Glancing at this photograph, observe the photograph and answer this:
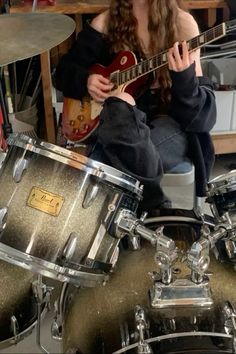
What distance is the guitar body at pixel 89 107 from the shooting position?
1.43 m

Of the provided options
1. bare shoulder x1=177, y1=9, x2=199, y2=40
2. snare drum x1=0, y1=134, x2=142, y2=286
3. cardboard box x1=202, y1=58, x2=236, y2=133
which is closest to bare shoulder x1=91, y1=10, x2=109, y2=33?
bare shoulder x1=177, y1=9, x2=199, y2=40

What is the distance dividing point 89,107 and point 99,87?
3.1 inches

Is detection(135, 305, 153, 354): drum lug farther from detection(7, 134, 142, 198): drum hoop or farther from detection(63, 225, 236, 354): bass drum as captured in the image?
detection(7, 134, 142, 198): drum hoop

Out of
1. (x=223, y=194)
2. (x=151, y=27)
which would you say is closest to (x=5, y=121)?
(x=151, y=27)

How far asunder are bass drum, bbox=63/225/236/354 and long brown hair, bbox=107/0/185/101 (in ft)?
1.95

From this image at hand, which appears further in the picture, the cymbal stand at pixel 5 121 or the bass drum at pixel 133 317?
the cymbal stand at pixel 5 121

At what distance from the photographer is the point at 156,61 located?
52.7 inches

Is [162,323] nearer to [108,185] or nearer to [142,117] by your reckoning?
[108,185]

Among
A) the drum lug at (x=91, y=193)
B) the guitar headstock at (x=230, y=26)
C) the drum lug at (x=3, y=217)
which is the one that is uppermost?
the guitar headstock at (x=230, y=26)

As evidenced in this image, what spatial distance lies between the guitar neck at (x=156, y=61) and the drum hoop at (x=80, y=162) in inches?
17.6

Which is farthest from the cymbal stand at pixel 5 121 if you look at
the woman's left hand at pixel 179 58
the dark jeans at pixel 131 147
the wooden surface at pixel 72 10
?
the woman's left hand at pixel 179 58

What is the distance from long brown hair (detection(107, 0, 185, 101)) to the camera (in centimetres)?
141

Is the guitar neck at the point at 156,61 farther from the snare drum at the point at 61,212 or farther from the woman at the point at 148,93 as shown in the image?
the snare drum at the point at 61,212

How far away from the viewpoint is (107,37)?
1513mm
